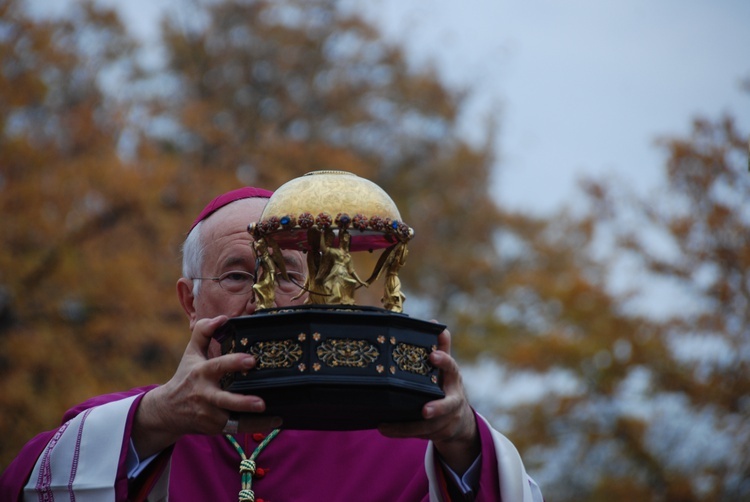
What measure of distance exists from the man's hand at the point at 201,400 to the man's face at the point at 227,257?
91cm

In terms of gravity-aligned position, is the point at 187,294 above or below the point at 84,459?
above

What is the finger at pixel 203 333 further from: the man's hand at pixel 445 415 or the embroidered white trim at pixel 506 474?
the embroidered white trim at pixel 506 474

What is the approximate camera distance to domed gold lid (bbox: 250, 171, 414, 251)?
4.11 m

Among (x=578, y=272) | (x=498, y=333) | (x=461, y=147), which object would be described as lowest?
(x=498, y=333)

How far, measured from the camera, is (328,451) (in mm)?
5012

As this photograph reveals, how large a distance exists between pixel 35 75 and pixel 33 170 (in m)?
1.71

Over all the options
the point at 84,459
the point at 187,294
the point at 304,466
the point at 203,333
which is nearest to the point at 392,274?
the point at 203,333

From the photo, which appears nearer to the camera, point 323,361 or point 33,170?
point 323,361

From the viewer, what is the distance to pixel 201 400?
155 inches

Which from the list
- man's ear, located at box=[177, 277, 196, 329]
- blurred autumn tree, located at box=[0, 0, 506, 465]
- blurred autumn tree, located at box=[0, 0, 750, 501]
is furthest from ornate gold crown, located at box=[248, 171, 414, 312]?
blurred autumn tree, located at box=[0, 0, 506, 465]

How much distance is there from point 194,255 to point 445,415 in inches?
74.7

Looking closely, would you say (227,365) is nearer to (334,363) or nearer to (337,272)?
(334,363)

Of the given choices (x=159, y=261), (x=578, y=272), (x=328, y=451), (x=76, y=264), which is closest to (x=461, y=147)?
(x=578, y=272)

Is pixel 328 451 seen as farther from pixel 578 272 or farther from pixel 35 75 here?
pixel 578 272
